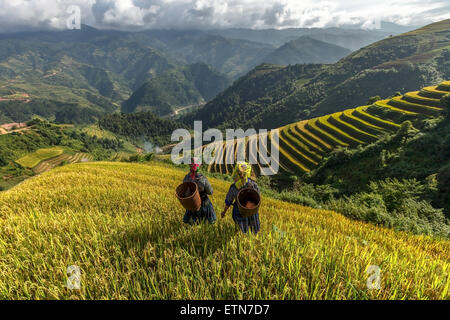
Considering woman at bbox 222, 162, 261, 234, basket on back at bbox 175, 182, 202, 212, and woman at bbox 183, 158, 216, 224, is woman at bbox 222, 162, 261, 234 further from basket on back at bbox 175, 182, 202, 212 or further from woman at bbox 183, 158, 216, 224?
basket on back at bbox 175, 182, 202, 212

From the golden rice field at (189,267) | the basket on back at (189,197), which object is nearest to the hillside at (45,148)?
the golden rice field at (189,267)

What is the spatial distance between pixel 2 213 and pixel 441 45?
212 meters

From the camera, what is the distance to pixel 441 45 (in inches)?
5138

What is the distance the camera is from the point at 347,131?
161 ft

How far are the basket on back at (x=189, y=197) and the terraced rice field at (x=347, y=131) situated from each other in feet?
145

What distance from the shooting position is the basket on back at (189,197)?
10.4 ft

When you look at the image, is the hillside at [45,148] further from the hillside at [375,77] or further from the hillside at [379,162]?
the hillside at [375,77]

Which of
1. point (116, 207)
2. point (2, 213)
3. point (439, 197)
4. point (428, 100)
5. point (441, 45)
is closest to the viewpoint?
point (2, 213)

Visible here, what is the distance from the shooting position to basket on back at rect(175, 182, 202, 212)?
3.17 meters

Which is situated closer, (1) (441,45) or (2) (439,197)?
(2) (439,197)

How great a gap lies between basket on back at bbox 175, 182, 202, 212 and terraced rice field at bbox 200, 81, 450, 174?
1745 inches

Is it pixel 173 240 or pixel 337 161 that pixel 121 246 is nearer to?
pixel 173 240

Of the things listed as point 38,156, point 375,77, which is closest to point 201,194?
point 38,156
